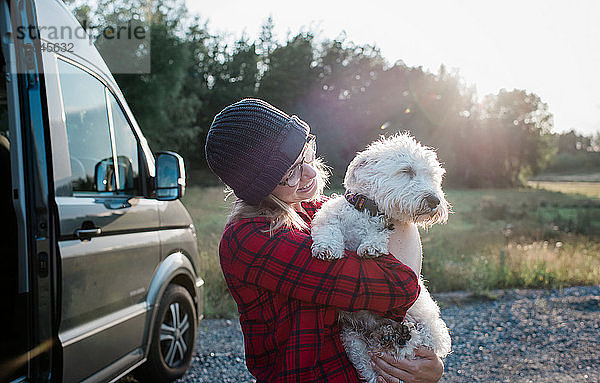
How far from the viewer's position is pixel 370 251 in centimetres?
196

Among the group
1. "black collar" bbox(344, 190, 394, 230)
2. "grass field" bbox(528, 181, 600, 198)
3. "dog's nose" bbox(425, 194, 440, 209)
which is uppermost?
"dog's nose" bbox(425, 194, 440, 209)

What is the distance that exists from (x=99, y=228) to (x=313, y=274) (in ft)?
5.90

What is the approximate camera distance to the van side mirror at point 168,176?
3.65 metres

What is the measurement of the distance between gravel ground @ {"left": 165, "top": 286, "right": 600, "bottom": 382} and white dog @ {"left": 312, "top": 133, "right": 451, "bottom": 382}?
10.7ft

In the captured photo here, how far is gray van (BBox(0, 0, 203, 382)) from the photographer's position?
95.3 inches

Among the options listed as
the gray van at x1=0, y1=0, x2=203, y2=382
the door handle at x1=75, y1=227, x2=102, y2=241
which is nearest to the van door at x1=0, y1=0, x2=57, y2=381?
the gray van at x1=0, y1=0, x2=203, y2=382

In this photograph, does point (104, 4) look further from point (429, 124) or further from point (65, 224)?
point (65, 224)

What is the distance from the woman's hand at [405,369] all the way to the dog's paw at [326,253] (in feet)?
1.68

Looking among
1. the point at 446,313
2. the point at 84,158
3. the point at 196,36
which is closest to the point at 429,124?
the point at 196,36

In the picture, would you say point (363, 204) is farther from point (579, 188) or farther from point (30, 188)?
point (579, 188)

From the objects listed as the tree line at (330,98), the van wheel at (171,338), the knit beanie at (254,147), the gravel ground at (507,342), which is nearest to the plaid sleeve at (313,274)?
the knit beanie at (254,147)

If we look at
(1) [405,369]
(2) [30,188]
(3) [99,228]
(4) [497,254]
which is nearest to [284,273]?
(1) [405,369]

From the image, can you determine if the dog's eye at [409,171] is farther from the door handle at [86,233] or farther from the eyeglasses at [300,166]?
the door handle at [86,233]

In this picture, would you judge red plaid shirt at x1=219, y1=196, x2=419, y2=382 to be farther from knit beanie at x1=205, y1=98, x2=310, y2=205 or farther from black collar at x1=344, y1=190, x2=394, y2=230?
black collar at x1=344, y1=190, x2=394, y2=230
